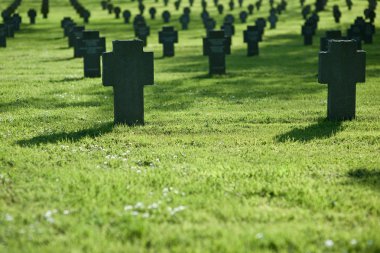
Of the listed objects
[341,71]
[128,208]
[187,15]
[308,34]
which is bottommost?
[128,208]

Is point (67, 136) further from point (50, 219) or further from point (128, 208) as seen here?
point (50, 219)

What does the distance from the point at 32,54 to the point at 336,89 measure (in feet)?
66.1

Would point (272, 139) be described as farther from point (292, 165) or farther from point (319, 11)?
point (319, 11)

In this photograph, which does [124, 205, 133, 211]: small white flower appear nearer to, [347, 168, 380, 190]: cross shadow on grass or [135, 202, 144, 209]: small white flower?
[135, 202, 144, 209]: small white flower

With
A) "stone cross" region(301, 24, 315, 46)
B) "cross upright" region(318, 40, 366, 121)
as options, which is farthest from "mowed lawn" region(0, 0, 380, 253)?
"stone cross" region(301, 24, 315, 46)

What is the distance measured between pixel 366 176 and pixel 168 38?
1940 cm

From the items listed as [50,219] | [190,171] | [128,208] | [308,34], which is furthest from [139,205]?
[308,34]

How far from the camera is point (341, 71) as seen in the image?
10961 millimetres

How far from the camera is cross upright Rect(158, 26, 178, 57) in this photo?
→ 26.2 meters

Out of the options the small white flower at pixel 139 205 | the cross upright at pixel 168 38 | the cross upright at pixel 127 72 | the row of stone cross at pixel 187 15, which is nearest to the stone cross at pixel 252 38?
the cross upright at pixel 168 38

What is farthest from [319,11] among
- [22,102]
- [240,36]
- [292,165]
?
[292,165]

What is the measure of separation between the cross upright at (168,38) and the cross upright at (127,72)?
610 inches

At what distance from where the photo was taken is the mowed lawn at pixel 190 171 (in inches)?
214

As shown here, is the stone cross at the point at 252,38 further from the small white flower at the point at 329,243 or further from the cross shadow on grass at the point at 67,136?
the small white flower at the point at 329,243
